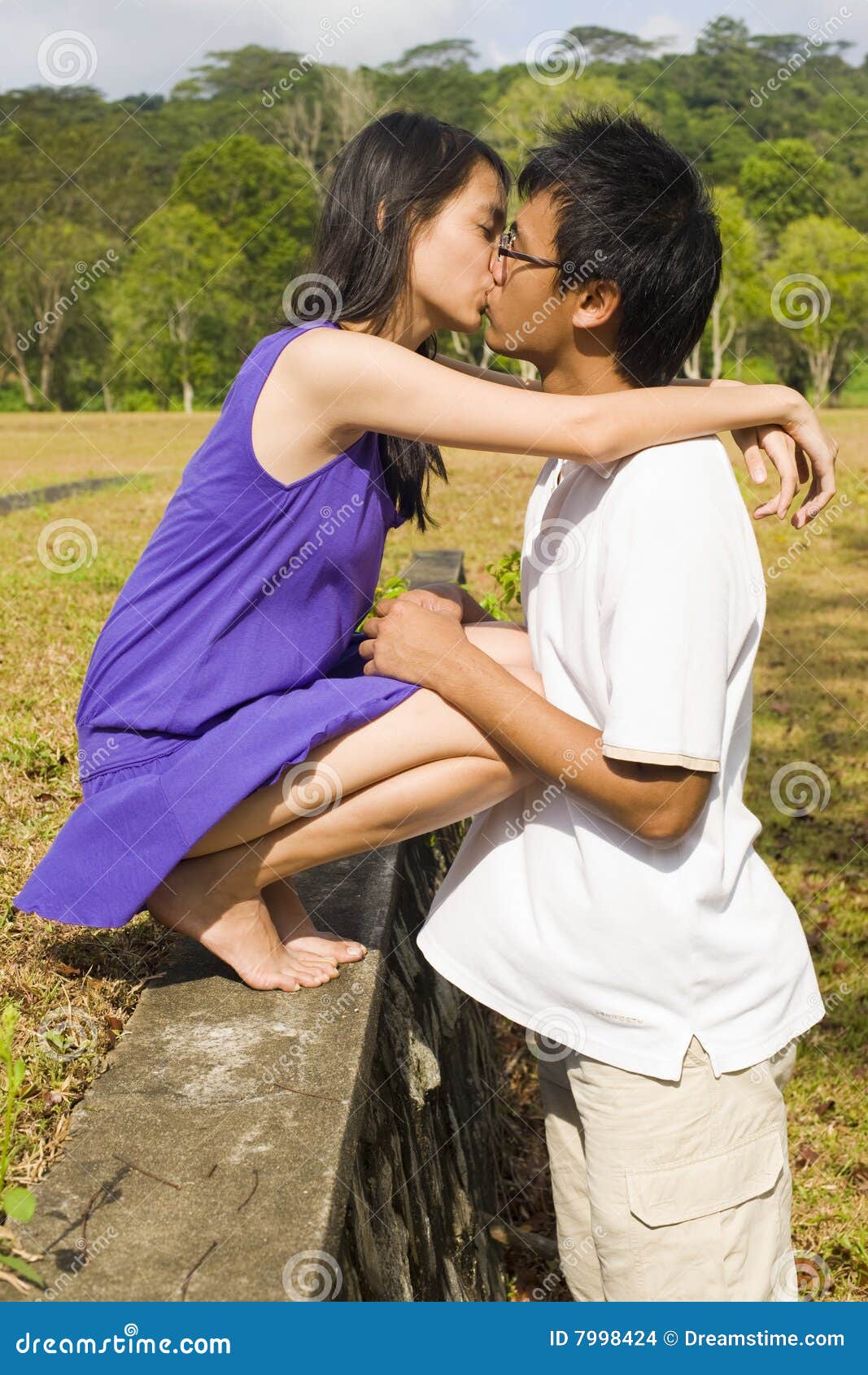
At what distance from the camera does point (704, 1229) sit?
A: 204 cm

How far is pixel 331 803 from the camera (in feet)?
8.28

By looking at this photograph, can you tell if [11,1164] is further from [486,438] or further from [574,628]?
[486,438]

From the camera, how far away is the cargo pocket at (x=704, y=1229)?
2035 mm

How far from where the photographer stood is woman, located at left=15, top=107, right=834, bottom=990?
241 centimetres

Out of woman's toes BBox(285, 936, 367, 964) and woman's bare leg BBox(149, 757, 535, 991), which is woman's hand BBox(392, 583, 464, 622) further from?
woman's toes BBox(285, 936, 367, 964)

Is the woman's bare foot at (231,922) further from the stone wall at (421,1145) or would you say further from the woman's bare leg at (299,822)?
the stone wall at (421,1145)

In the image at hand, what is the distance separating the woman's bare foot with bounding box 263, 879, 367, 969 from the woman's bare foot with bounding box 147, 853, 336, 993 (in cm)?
2

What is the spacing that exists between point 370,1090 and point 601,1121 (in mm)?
417

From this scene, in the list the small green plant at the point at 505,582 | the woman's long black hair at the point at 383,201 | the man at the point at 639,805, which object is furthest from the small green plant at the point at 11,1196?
the small green plant at the point at 505,582

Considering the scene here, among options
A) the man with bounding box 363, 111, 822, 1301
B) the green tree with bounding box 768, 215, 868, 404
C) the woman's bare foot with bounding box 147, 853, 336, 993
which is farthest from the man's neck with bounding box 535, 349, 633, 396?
the green tree with bounding box 768, 215, 868, 404

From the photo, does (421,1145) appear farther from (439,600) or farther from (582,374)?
(582,374)

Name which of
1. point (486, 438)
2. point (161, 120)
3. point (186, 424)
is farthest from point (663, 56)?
point (486, 438)

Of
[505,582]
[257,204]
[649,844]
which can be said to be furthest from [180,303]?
[649,844]

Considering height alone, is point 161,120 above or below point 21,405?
above
